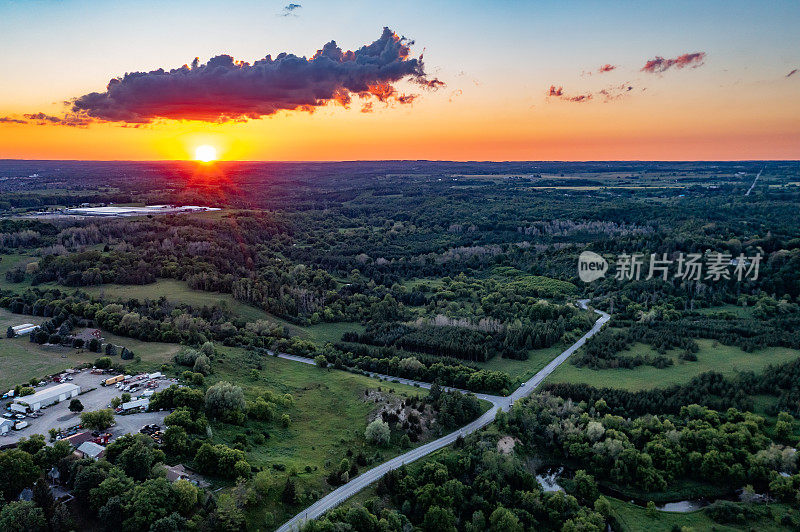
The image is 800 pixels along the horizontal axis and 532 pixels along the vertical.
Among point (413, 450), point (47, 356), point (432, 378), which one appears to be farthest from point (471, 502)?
point (47, 356)

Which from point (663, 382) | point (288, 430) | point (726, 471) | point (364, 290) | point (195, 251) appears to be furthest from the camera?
point (195, 251)

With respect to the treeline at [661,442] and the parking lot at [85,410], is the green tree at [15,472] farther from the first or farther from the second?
the treeline at [661,442]

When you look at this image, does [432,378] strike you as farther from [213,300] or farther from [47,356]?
[47,356]

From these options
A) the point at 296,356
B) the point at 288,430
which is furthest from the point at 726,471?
the point at 296,356

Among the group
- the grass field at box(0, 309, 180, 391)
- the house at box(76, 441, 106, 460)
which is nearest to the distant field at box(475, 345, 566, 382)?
the grass field at box(0, 309, 180, 391)

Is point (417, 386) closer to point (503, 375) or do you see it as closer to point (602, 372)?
point (503, 375)

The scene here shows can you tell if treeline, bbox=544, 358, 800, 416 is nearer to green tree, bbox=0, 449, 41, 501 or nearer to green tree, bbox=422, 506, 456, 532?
green tree, bbox=422, 506, 456, 532
